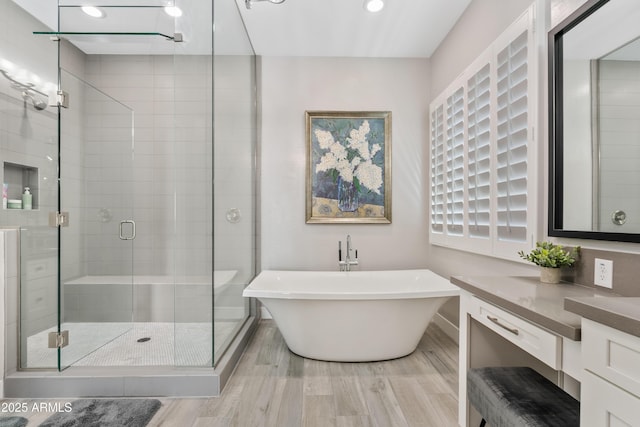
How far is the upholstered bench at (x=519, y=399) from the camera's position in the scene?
3.60 ft

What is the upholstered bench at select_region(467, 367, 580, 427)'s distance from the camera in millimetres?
1097

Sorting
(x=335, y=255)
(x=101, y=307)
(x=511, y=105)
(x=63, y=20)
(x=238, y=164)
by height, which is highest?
(x=63, y=20)

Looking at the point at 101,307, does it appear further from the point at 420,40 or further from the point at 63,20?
the point at 420,40

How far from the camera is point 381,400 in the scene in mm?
1966

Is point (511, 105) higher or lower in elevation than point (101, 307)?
higher

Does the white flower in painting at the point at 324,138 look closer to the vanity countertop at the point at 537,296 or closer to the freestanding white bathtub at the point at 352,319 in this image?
the freestanding white bathtub at the point at 352,319

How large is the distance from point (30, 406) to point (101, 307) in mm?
888

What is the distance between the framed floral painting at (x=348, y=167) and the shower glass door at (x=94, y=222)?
5.75 feet

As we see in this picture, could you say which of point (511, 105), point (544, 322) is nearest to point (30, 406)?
point (544, 322)

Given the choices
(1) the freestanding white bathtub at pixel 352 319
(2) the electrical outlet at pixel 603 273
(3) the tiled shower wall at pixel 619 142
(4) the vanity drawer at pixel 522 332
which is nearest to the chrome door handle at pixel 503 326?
(4) the vanity drawer at pixel 522 332

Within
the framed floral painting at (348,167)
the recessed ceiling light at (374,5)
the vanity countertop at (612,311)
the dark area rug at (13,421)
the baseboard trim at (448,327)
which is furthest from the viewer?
the framed floral painting at (348,167)

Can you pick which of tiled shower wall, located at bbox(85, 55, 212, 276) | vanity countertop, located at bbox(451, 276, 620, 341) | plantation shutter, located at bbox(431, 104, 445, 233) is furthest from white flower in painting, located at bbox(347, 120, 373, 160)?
vanity countertop, located at bbox(451, 276, 620, 341)

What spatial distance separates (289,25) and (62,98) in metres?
1.82

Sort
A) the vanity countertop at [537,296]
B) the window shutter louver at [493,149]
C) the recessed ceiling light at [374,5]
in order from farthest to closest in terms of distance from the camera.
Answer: the recessed ceiling light at [374,5]
the window shutter louver at [493,149]
the vanity countertop at [537,296]
